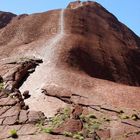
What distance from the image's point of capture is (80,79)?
42.4 m

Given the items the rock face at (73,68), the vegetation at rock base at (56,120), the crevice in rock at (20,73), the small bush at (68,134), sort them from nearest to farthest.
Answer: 1. the small bush at (68,134)
2. the vegetation at rock base at (56,120)
3. the rock face at (73,68)
4. the crevice in rock at (20,73)

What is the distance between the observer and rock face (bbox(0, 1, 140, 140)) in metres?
33.5

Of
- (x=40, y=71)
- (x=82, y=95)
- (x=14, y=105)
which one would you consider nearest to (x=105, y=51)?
(x=40, y=71)

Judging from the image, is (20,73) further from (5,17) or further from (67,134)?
(5,17)

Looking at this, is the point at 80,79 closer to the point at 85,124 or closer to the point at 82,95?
the point at 82,95

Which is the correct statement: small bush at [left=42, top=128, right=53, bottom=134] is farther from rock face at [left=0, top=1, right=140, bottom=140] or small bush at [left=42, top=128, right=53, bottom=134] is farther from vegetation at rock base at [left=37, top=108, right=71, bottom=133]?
rock face at [left=0, top=1, right=140, bottom=140]

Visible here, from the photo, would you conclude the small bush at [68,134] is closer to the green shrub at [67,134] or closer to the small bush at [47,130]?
the green shrub at [67,134]

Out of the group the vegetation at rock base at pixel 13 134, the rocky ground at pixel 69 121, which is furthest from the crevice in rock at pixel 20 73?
the vegetation at rock base at pixel 13 134

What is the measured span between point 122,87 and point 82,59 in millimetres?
11003

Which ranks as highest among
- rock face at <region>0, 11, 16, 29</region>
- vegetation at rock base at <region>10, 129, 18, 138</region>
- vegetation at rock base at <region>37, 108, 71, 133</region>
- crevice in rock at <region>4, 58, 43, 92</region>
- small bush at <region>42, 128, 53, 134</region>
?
rock face at <region>0, 11, 16, 29</region>

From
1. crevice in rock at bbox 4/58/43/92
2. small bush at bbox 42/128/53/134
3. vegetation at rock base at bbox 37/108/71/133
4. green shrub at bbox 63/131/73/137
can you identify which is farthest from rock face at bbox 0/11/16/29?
green shrub at bbox 63/131/73/137

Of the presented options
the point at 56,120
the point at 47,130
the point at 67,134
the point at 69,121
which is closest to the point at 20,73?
the point at 56,120

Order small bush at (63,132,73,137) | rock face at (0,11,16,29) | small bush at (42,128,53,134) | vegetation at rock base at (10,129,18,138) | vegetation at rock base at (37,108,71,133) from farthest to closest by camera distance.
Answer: rock face at (0,11,16,29), vegetation at rock base at (37,108,71,133), small bush at (42,128,53,134), vegetation at rock base at (10,129,18,138), small bush at (63,132,73,137)

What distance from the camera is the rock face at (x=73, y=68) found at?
33.5m
